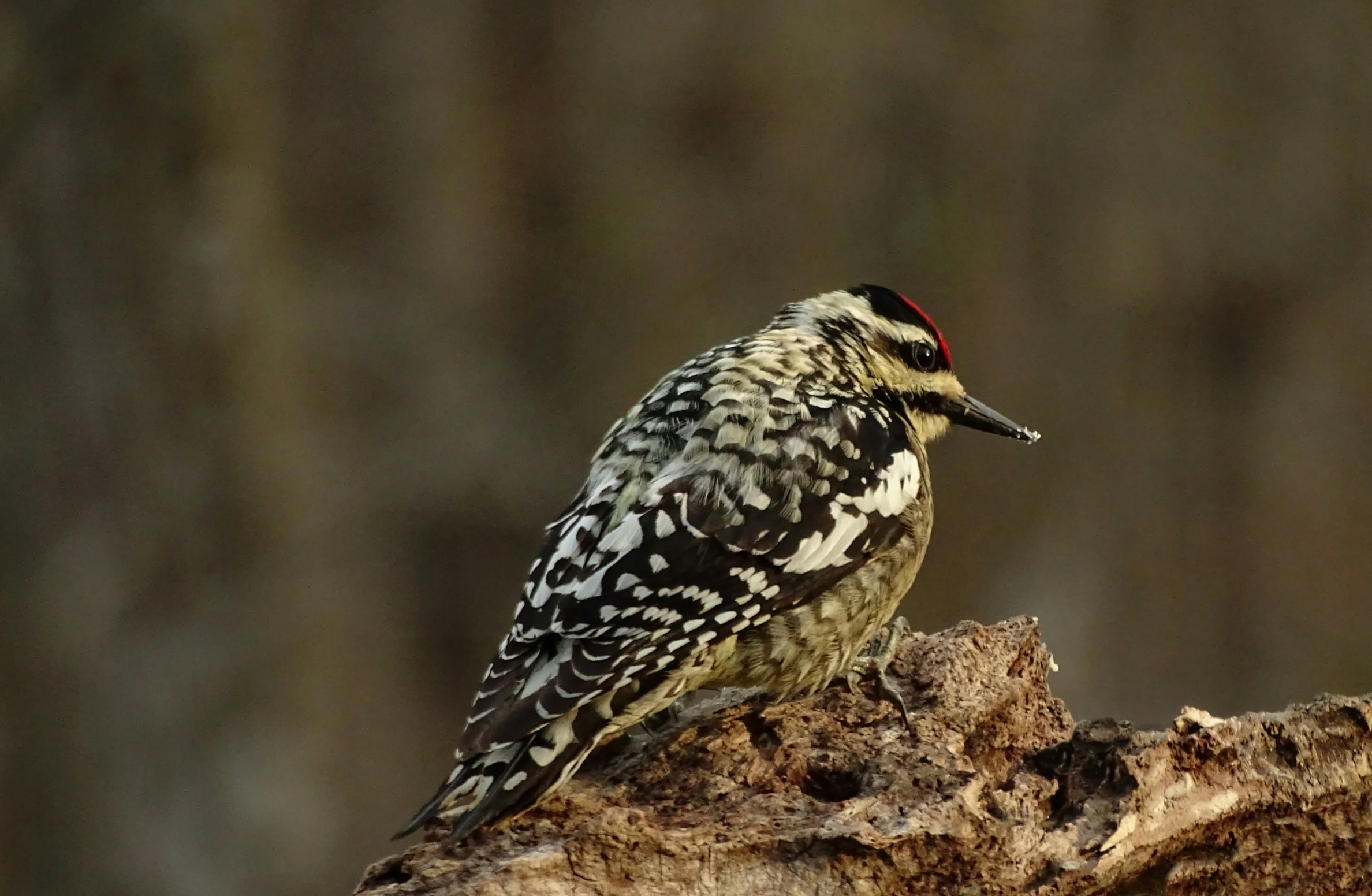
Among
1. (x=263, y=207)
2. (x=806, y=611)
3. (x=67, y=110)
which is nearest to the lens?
(x=806, y=611)

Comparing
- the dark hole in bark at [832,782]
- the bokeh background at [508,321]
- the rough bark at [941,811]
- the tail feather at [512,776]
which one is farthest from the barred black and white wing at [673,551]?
the bokeh background at [508,321]

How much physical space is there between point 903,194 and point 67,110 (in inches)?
115

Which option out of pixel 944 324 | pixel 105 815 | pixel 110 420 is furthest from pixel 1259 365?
pixel 105 815

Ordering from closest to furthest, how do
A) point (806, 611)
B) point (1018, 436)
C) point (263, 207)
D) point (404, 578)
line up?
point (806, 611)
point (1018, 436)
point (263, 207)
point (404, 578)

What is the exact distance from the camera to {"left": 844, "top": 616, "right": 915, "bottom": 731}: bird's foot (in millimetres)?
2174

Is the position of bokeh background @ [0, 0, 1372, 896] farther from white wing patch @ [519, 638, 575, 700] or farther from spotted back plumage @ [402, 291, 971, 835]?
white wing patch @ [519, 638, 575, 700]

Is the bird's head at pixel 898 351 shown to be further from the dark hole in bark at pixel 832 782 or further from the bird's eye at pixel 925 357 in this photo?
the dark hole in bark at pixel 832 782

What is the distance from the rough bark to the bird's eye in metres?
0.73

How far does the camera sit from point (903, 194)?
4.73m

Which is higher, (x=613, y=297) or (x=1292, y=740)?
(x=613, y=297)

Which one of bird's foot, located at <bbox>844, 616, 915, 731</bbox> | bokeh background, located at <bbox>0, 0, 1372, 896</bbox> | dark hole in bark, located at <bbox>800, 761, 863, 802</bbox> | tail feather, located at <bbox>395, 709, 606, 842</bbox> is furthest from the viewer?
bokeh background, located at <bbox>0, 0, 1372, 896</bbox>

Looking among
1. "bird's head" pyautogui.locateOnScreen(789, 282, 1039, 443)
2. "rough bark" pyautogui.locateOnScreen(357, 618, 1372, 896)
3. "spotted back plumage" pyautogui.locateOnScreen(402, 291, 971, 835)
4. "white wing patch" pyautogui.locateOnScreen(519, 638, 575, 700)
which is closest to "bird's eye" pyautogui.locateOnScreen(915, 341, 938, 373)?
"bird's head" pyautogui.locateOnScreen(789, 282, 1039, 443)

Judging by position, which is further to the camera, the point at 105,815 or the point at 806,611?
the point at 105,815

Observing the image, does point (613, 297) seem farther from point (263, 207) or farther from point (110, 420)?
point (110, 420)
